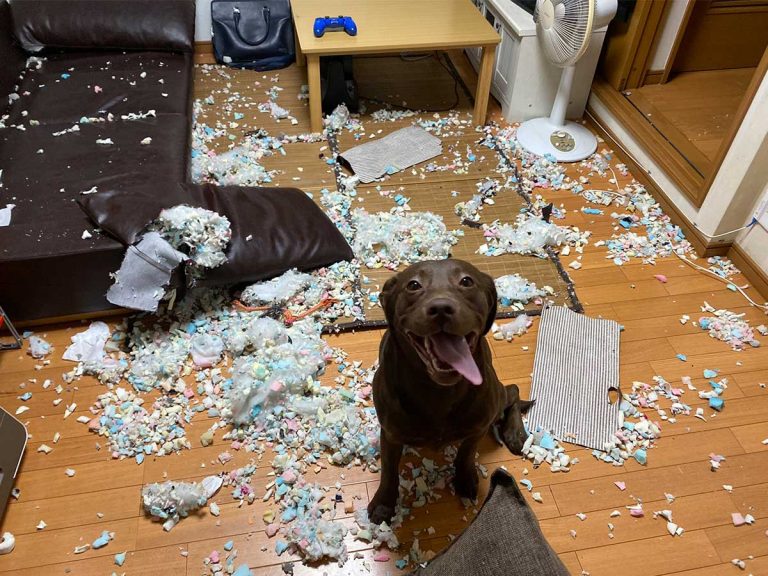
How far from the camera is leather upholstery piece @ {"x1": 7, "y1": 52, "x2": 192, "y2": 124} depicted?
2.70 meters

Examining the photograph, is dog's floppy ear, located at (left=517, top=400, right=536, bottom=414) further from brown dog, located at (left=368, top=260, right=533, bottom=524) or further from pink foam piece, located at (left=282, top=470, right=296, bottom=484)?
pink foam piece, located at (left=282, top=470, right=296, bottom=484)

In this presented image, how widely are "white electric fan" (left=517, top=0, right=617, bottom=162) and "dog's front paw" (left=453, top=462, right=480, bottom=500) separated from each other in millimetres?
1993

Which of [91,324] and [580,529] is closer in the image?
[580,529]

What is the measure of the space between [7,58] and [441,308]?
288cm

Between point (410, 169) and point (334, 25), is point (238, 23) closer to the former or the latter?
point (334, 25)

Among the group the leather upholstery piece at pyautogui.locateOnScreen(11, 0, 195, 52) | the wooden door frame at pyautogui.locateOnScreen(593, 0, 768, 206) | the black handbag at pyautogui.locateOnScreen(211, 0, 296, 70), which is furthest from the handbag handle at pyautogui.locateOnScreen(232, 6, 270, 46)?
the wooden door frame at pyautogui.locateOnScreen(593, 0, 768, 206)

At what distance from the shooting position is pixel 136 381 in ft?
6.61

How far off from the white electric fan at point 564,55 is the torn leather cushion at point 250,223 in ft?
4.64

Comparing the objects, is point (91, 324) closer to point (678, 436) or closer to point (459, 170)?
point (459, 170)

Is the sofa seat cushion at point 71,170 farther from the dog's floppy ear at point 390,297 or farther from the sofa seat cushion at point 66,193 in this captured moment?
the dog's floppy ear at point 390,297

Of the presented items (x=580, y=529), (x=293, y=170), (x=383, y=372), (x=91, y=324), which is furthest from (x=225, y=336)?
(x=580, y=529)

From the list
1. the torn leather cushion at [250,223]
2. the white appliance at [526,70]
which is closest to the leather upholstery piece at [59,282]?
the torn leather cushion at [250,223]

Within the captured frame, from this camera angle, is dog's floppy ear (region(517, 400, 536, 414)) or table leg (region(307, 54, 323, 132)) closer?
dog's floppy ear (region(517, 400, 536, 414))

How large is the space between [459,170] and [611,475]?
1736 mm
